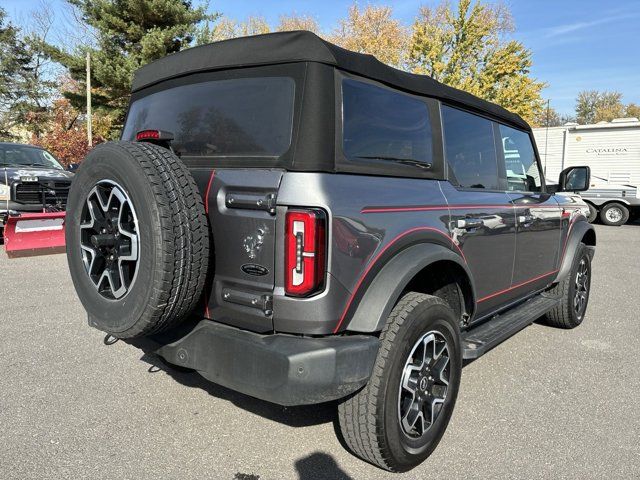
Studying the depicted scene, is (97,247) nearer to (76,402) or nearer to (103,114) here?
(76,402)

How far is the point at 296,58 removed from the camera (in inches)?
86.7

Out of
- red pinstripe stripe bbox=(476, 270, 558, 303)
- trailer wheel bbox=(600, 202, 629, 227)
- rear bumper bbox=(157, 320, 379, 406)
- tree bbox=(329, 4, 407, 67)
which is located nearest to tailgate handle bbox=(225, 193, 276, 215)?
rear bumper bbox=(157, 320, 379, 406)

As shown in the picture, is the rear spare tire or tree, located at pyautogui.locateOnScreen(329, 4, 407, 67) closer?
the rear spare tire

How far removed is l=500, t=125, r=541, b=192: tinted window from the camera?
379 centimetres

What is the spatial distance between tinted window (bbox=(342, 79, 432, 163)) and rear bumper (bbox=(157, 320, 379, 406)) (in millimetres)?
890

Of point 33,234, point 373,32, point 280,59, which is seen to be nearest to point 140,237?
point 280,59

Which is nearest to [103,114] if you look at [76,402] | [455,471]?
[76,402]

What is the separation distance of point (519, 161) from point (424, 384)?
7.80 ft

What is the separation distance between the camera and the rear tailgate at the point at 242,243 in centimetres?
208

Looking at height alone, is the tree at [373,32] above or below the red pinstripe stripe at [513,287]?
above

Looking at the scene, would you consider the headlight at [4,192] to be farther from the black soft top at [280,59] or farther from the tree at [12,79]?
the tree at [12,79]

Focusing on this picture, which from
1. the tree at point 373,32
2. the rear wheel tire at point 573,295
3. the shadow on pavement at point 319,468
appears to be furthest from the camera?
the tree at point 373,32

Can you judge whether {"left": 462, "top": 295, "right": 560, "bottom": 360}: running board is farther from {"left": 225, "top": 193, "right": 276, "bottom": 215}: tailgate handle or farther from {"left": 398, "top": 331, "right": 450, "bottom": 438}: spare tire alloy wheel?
{"left": 225, "top": 193, "right": 276, "bottom": 215}: tailgate handle

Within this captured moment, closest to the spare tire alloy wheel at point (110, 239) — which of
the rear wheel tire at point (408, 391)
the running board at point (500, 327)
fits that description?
the rear wheel tire at point (408, 391)
